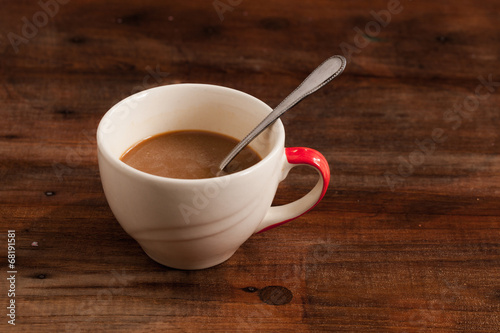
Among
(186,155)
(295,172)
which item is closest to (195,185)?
(186,155)

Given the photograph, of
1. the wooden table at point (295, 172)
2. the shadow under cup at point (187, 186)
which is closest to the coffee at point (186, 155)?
the shadow under cup at point (187, 186)

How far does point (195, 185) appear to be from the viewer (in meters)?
0.72

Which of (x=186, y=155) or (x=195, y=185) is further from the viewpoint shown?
(x=186, y=155)

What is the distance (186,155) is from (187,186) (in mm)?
171

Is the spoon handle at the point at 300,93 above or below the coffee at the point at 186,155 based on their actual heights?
above

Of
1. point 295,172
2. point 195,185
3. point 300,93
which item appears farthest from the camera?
point 295,172

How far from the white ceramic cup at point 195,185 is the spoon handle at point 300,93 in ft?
0.05

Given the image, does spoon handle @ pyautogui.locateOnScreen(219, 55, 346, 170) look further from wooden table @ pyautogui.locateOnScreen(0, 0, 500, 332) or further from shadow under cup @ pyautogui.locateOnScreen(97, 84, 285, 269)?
wooden table @ pyautogui.locateOnScreen(0, 0, 500, 332)

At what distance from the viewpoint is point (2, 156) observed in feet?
3.39

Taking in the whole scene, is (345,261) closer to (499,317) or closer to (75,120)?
(499,317)

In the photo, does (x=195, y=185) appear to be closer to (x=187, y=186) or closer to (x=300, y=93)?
(x=187, y=186)

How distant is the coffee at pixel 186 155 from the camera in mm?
854

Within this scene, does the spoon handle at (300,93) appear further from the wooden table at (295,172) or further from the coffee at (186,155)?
the wooden table at (295,172)

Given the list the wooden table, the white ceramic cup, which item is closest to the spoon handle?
the white ceramic cup
